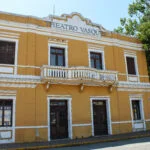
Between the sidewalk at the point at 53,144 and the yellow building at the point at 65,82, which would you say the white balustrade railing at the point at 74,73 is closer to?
the yellow building at the point at 65,82

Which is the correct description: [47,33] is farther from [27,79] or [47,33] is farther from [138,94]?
[138,94]

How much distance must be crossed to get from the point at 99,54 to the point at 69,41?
10.1ft

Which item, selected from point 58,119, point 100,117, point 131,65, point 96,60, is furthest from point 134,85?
point 58,119

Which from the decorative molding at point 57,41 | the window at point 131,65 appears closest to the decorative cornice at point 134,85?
the window at point 131,65

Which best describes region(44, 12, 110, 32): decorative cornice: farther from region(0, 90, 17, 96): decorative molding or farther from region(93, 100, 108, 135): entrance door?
region(93, 100, 108, 135): entrance door

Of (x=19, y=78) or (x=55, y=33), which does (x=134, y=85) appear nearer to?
(x=55, y=33)

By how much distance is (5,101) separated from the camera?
14.0 m

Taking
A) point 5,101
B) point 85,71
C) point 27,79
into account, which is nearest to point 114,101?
point 85,71

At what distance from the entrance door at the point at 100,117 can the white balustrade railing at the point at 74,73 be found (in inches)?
85.6

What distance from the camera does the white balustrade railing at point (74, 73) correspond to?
1482 centimetres

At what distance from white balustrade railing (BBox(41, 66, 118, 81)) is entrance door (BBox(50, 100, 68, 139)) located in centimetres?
203

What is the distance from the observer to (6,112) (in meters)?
14.0

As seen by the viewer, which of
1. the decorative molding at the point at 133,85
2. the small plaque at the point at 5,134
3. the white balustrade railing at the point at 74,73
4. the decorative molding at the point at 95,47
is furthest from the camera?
the decorative molding at the point at 133,85

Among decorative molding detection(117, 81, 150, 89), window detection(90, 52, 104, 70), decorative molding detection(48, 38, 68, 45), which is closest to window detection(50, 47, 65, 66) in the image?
decorative molding detection(48, 38, 68, 45)
